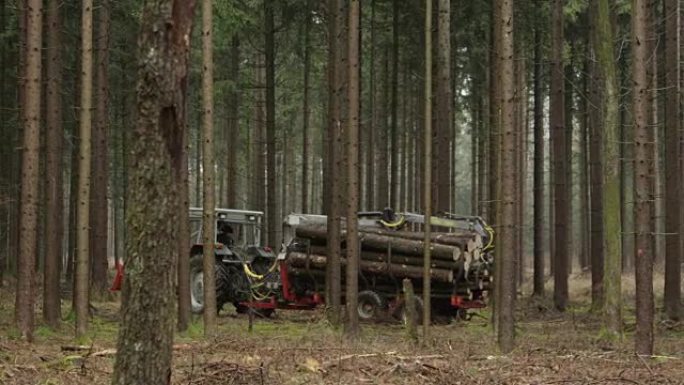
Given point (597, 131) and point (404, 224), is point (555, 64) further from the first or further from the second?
point (404, 224)

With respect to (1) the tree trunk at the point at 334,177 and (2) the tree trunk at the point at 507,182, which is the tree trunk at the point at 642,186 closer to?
(2) the tree trunk at the point at 507,182

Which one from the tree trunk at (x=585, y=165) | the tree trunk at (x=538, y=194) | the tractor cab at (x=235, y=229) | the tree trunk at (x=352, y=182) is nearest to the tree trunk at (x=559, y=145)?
the tree trunk at (x=538, y=194)

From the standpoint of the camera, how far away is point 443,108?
2005 centimetres

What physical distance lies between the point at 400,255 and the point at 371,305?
139 centimetres

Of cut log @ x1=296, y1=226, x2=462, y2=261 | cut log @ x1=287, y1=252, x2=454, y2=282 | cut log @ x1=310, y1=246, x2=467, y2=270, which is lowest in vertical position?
cut log @ x1=287, y1=252, x2=454, y2=282

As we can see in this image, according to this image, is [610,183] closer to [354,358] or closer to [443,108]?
[354,358]

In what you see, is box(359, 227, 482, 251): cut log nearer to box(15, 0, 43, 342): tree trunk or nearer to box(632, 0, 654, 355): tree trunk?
box(632, 0, 654, 355): tree trunk

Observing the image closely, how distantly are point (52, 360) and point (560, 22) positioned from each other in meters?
15.1

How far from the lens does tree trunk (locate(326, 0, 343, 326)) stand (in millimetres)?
15529

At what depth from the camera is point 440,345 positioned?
13.5 m

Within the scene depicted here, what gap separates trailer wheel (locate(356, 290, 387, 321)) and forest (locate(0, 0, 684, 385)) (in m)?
0.05

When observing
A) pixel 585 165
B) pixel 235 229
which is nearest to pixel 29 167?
pixel 235 229

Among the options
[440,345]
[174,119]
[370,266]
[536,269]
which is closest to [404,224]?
[370,266]

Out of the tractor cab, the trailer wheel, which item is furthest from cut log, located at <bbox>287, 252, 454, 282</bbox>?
the tractor cab
